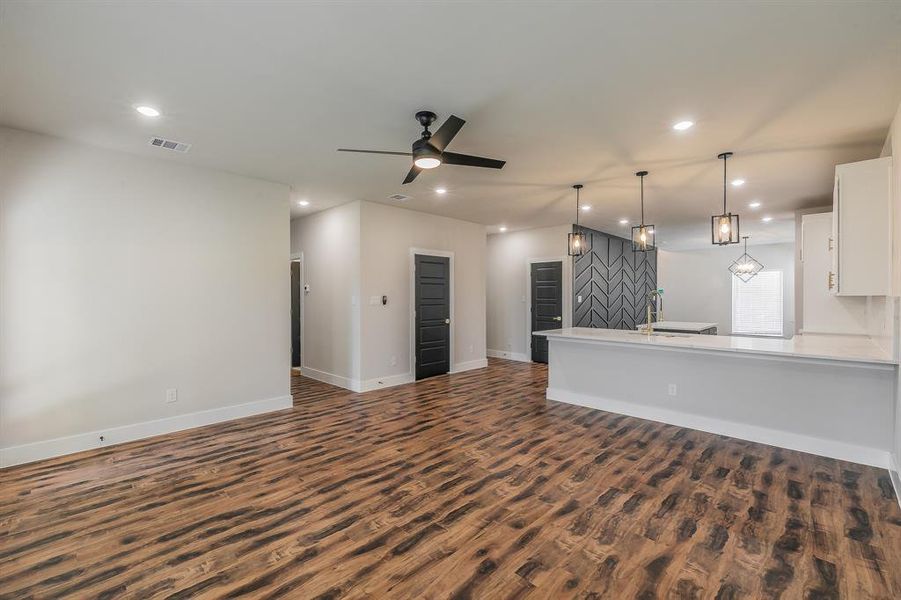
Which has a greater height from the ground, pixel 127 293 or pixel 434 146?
pixel 434 146

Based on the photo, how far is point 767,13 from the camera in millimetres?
2064

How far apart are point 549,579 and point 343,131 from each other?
3537 mm

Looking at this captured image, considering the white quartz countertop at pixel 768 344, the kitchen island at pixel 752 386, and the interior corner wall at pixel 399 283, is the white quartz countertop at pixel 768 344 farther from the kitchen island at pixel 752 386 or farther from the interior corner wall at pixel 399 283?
the interior corner wall at pixel 399 283

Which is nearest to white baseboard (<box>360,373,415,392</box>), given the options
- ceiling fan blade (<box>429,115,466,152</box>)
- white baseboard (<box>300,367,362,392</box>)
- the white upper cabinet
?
white baseboard (<box>300,367,362,392</box>)

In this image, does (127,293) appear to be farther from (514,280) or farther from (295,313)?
(514,280)

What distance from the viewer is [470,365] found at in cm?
761

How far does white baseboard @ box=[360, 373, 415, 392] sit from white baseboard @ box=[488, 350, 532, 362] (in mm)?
2927

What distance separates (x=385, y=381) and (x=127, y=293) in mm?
3409

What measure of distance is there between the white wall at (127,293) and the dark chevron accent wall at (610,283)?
18.5ft

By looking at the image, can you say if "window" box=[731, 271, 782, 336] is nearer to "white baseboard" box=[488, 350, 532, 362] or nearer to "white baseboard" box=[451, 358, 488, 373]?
"white baseboard" box=[488, 350, 532, 362]

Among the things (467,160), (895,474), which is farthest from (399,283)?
(895,474)

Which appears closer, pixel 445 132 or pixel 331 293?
pixel 445 132

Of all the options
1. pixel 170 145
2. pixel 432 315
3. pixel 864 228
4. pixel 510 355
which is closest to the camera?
pixel 864 228

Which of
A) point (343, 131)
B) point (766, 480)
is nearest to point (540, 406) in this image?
point (766, 480)
